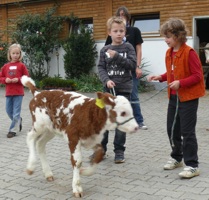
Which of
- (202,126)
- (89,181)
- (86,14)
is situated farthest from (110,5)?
(89,181)

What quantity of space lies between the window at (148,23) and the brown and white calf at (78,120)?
11333 millimetres

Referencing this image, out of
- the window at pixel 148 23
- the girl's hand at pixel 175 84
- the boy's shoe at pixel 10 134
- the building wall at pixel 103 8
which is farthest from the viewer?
the window at pixel 148 23

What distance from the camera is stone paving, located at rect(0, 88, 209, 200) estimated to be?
176 inches

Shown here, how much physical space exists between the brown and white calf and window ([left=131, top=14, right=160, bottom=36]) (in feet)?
37.2

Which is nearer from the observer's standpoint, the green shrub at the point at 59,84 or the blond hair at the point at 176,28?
the blond hair at the point at 176,28

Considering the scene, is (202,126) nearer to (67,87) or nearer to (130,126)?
(130,126)

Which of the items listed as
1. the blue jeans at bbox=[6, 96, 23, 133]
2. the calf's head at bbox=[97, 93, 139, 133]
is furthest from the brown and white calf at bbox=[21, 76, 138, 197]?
the blue jeans at bbox=[6, 96, 23, 133]

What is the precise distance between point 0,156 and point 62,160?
1121 millimetres

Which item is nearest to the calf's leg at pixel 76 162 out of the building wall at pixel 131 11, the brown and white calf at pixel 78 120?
the brown and white calf at pixel 78 120

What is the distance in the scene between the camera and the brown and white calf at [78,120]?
4.25 metres

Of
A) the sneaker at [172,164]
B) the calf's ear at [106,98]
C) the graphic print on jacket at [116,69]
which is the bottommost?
the sneaker at [172,164]

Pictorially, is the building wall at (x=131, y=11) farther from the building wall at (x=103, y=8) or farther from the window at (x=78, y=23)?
the window at (x=78, y=23)

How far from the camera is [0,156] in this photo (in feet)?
20.9

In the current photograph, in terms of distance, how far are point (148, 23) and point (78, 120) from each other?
12.2 meters
